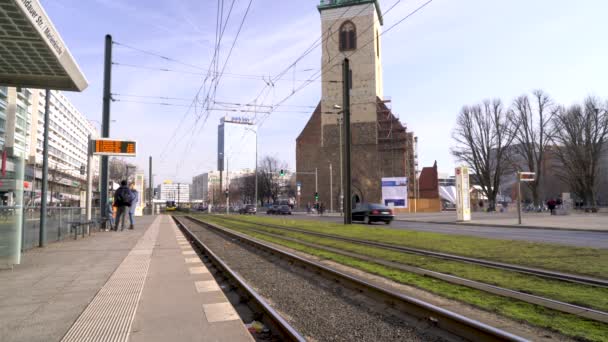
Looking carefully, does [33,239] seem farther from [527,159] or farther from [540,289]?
[527,159]

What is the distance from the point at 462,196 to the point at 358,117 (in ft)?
105

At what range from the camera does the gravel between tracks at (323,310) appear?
4.68 m

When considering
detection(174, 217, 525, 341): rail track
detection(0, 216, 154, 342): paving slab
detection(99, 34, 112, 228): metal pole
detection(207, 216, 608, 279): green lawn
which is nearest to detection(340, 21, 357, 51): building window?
detection(99, 34, 112, 228): metal pole

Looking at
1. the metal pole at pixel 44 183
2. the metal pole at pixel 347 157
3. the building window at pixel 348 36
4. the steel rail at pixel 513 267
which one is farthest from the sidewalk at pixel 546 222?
the building window at pixel 348 36

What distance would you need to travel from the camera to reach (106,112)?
20609mm

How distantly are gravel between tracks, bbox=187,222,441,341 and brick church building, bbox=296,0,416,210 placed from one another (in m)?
49.0

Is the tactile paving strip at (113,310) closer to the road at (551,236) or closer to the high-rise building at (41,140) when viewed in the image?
the high-rise building at (41,140)

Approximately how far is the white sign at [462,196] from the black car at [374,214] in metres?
5.27

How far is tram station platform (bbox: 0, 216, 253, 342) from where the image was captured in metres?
4.45

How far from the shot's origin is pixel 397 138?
199 ft

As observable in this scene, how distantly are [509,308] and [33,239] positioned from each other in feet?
39.3

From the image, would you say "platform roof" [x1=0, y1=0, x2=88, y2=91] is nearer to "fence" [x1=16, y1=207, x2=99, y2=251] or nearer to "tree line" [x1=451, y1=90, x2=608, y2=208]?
"fence" [x1=16, y1=207, x2=99, y2=251]

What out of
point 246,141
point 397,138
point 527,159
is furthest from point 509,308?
point 246,141

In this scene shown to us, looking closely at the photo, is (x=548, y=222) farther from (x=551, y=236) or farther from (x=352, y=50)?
(x=352, y=50)
